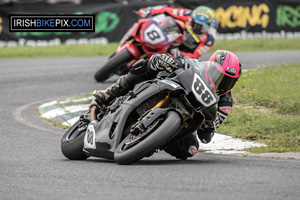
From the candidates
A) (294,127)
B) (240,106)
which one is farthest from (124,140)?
(240,106)

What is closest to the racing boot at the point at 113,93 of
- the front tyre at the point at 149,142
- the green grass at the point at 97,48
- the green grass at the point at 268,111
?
the front tyre at the point at 149,142

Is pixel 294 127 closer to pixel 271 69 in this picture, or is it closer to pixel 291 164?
pixel 291 164

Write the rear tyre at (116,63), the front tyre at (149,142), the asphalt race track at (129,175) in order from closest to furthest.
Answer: the asphalt race track at (129,175) < the front tyre at (149,142) < the rear tyre at (116,63)

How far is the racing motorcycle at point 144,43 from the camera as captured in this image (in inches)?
494

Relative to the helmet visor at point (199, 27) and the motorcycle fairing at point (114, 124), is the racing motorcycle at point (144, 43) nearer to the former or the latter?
the helmet visor at point (199, 27)

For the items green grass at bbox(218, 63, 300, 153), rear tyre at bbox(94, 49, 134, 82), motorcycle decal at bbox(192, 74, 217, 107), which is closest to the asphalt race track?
motorcycle decal at bbox(192, 74, 217, 107)

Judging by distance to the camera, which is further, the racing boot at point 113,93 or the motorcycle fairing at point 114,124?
the racing boot at point 113,93

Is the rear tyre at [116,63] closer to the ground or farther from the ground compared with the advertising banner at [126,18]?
farther from the ground

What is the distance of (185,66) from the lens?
21.2ft

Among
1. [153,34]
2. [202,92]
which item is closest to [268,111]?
[202,92]

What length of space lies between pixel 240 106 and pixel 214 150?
1956 mm

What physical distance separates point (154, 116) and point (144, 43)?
262 inches

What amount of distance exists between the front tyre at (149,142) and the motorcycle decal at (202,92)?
275 millimetres

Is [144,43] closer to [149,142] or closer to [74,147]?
[74,147]
